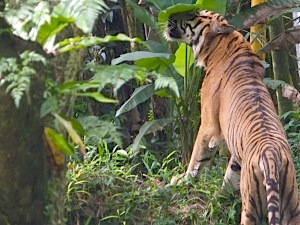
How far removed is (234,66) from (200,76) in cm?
63

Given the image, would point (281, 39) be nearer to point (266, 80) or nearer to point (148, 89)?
point (266, 80)

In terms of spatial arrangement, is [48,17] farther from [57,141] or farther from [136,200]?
[136,200]

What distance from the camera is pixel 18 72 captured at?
2.25m

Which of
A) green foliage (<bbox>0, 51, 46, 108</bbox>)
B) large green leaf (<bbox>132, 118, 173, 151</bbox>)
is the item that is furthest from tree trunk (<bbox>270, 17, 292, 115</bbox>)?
green foliage (<bbox>0, 51, 46, 108</bbox>)

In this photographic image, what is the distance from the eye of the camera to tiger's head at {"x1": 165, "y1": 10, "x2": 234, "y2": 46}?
20.1 ft

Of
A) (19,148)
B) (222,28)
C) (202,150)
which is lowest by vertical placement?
(202,150)

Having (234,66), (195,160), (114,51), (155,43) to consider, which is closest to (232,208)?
(195,160)

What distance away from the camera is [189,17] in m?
6.17

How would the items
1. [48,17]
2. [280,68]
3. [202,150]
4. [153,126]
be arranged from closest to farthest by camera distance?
[48,17] → [202,150] → [153,126] → [280,68]

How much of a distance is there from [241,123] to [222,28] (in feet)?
3.72

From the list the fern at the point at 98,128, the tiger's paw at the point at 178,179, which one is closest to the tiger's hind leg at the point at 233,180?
the tiger's paw at the point at 178,179

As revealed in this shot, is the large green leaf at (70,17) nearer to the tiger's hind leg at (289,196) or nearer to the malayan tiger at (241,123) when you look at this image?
the malayan tiger at (241,123)

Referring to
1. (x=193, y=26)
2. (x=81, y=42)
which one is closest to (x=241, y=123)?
(x=193, y=26)

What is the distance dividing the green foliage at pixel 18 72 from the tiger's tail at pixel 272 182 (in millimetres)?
2458
